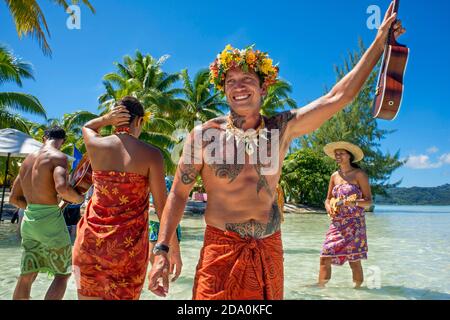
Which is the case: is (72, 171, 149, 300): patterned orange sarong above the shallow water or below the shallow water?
above

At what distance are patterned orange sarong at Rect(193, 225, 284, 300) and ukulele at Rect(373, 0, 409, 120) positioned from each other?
3.33ft

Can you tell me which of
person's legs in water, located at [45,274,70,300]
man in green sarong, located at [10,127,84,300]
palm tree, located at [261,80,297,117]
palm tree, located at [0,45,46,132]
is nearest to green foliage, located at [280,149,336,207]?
palm tree, located at [261,80,297,117]

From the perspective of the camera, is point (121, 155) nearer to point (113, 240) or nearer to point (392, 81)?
point (113, 240)

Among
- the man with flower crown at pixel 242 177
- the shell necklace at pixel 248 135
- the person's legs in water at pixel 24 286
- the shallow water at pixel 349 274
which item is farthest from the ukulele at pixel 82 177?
the shallow water at pixel 349 274

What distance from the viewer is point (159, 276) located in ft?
7.24

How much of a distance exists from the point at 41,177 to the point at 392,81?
3.39 meters

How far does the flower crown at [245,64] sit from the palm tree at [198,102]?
80.6 feet

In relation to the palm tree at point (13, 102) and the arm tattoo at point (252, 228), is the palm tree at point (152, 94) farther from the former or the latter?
the arm tattoo at point (252, 228)

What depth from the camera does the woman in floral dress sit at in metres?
5.26

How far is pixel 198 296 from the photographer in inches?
87.8

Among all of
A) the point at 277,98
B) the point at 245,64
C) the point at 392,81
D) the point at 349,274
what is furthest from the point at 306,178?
the point at 392,81

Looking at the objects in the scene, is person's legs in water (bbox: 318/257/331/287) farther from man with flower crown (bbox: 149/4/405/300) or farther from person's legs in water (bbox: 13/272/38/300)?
person's legs in water (bbox: 13/272/38/300)

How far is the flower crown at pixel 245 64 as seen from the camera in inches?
102

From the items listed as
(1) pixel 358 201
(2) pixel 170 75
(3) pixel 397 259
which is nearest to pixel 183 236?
(3) pixel 397 259
